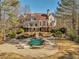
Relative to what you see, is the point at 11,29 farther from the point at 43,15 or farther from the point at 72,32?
the point at 43,15

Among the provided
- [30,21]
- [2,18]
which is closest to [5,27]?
[2,18]

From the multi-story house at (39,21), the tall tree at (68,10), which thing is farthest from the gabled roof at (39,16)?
the tall tree at (68,10)

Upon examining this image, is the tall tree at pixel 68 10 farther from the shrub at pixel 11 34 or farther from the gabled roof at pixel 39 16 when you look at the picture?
the shrub at pixel 11 34

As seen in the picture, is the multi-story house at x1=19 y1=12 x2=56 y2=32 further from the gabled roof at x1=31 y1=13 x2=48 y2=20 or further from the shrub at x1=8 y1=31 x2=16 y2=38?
the shrub at x1=8 y1=31 x2=16 y2=38

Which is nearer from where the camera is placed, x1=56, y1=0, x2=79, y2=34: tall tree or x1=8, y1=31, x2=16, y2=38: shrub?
x1=8, y1=31, x2=16, y2=38: shrub

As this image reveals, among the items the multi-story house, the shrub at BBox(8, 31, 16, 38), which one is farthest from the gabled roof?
the shrub at BBox(8, 31, 16, 38)

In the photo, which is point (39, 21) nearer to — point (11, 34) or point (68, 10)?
point (68, 10)

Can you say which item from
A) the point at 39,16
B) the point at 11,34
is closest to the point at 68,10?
the point at 39,16

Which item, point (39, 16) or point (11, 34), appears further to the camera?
point (39, 16)

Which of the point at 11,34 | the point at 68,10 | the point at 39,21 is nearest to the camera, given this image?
the point at 11,34

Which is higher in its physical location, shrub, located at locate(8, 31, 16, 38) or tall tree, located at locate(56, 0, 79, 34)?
tall tree, located at locate(56, 0, 79, 34)

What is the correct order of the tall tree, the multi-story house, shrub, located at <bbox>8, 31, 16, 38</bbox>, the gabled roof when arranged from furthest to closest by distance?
the gabled roof, the multi-story house, the tall tree, shrub, located at <bbox>8, 31, 16, 38</bbox>

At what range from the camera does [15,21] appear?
21.8 m

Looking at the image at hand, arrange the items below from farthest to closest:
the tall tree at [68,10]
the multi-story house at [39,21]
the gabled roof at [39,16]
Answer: the gabled roof at [39,16], the multi-story house at [39,21], the tall tree at [68,10]
